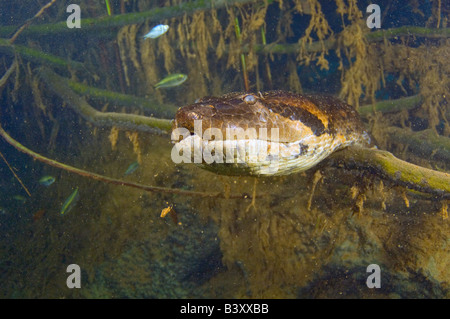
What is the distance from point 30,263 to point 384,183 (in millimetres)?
8089

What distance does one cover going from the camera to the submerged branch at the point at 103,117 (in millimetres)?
3353

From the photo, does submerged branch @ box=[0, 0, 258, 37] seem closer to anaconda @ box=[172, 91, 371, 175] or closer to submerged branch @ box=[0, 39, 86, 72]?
submerged branch @ box=[0, 39, 86, 72]

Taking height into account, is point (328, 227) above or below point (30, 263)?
above

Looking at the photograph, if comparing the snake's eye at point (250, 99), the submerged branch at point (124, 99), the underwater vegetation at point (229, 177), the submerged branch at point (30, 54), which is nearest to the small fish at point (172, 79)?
the underwater vegetation at point (229, 177)

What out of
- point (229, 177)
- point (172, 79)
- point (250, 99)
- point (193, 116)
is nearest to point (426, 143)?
point (229, 177)

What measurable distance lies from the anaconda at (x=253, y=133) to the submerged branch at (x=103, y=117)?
1452 mm

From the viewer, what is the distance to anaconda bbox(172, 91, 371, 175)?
5.62 feet

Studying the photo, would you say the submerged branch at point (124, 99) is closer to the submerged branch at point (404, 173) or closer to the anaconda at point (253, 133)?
the anaconda at point (253, 133)

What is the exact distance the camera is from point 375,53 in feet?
17.7

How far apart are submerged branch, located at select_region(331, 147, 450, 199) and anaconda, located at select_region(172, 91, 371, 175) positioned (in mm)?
468

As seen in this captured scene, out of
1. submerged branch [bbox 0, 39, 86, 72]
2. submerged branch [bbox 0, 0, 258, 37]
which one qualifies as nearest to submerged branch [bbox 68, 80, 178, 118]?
submerged branch [bbox 0, 39, 86, 72]

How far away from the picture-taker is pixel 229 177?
3992mm
